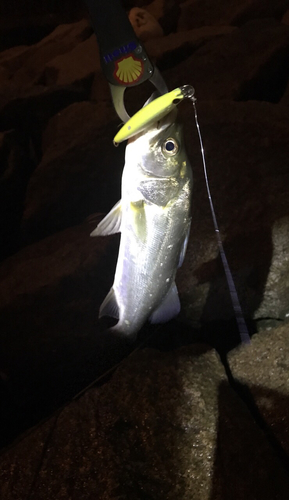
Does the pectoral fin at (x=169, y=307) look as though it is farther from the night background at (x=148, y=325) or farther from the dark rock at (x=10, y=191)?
the dark rock at (x=10, y=191)

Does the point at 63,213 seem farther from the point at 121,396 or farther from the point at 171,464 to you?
the point at 171,464

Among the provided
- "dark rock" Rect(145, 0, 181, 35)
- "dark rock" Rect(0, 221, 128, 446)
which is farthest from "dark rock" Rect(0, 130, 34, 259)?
"dark rock" Rect(145, 0, 181, 35)

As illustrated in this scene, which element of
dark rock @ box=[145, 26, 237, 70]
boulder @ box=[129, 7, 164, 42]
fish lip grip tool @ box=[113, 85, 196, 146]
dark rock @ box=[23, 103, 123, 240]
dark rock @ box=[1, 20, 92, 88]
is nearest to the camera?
fish lip grip tool @ box=[113, 85, 196, 146]

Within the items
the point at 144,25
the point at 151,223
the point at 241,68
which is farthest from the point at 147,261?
the point at 144,25

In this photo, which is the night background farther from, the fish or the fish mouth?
the fish mouth

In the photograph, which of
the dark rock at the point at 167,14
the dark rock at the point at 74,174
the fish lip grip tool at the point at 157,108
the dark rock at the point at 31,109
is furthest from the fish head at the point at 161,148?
the dark rock at the point at 167,14

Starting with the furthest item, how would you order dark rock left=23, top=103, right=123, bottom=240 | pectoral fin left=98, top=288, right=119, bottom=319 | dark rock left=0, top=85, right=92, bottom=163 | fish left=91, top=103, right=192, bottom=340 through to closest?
dark rock left=0, top=85, right=92, bottom=163 → dark rock left=23, top=103, right=123, bottom=240 → pectoral fin left=98, top=288, right=119, bottom=319 → fish left=91, top=103, right=192, bottom=340

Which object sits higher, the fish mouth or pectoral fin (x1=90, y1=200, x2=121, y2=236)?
the fish mouth

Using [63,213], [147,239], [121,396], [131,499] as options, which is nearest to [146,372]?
[121,396]
